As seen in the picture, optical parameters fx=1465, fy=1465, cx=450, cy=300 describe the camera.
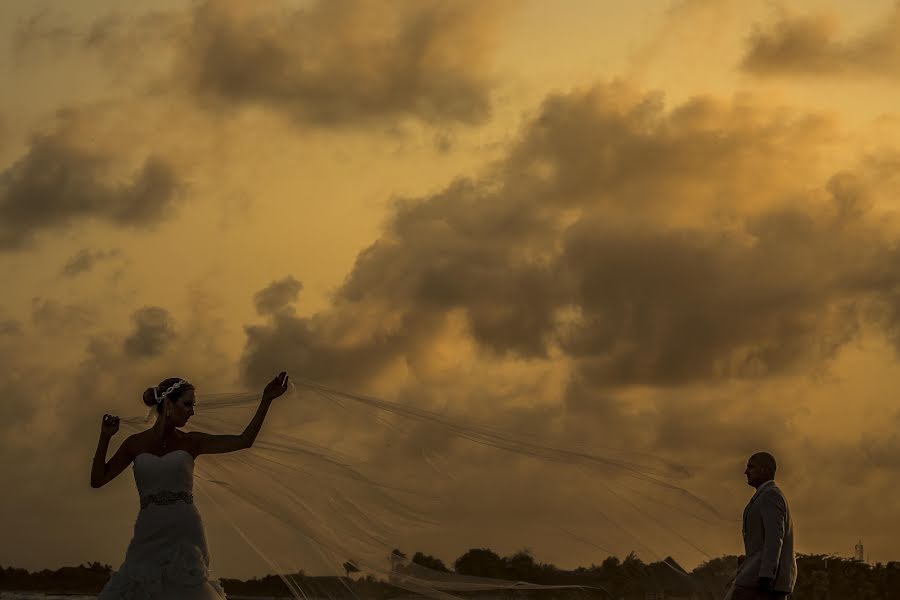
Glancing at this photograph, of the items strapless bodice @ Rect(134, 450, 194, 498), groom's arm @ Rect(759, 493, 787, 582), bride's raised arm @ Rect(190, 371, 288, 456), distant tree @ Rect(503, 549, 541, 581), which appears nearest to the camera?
bride's raised arm @ Rect(190, 371, 288, 456)

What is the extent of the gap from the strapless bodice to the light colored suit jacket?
6749mm

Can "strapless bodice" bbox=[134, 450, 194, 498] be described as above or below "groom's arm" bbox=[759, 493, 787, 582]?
below

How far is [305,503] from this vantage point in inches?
656

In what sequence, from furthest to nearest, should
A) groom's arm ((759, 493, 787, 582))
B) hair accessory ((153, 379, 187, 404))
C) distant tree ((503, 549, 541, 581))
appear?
distant tree ((503, 549, 541, 581)), groom's arm ((759, 493, 787, 582)), hair accessory ((153, 379, 187, 404))

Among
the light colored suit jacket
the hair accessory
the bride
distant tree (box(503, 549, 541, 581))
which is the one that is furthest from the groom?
the hair accessory

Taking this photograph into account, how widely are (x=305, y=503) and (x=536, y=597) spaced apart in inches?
111

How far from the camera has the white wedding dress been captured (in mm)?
13078

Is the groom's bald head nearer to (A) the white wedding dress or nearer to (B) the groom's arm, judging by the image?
(B) the groom's arm

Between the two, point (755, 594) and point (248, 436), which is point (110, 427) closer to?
point (248, 436)

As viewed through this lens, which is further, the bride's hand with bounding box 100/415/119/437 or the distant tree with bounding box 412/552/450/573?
the distant tree with bounding box 412/552/450/573

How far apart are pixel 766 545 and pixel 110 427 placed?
7482 mm

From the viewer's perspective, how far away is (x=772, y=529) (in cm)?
1652

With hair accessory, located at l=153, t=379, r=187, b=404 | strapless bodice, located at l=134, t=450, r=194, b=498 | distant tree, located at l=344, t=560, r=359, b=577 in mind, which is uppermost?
hair accessory, located at l=153, t=379, r=187, b=404

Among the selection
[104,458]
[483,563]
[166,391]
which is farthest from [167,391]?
[483,563]
